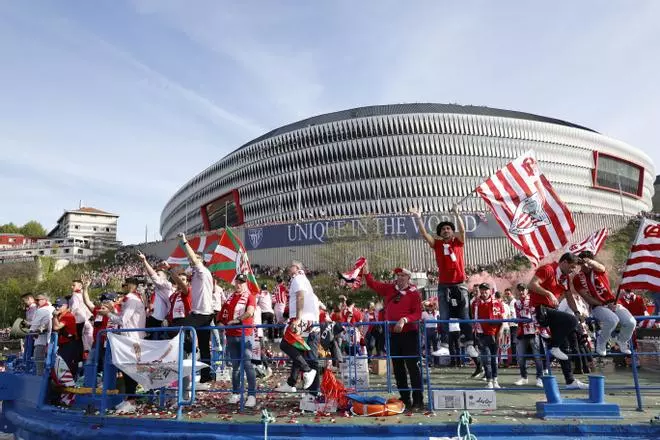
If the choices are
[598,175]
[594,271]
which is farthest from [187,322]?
[598,175]

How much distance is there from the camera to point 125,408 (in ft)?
24.3

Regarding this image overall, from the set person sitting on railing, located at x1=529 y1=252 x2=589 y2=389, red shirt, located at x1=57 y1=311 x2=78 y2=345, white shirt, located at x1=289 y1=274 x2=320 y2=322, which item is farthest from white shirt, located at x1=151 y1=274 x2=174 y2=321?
person sitting on railing, located at x1=529 y1=252 x2=589 y2=389

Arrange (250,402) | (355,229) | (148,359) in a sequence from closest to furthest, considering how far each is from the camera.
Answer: (148,359), (250,402), (355,229)

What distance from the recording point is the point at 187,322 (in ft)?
28.1

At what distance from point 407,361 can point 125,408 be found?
13.6 feet

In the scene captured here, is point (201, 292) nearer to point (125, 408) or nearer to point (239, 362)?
point (239, 362)

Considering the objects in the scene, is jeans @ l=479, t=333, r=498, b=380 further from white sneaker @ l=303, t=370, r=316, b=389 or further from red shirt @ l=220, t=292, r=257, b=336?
red shirt @ l=220, t=292, r=257, b=336

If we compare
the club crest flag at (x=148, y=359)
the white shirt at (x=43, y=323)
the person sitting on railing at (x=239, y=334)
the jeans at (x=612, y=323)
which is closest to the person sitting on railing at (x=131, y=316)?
the club crest flag at (x=148, y=359)

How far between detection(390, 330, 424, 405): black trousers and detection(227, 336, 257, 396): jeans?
84.1 inches

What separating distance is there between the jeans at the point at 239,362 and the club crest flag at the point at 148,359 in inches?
34.5

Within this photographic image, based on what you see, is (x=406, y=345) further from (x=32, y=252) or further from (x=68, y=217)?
(x=68, y=217)

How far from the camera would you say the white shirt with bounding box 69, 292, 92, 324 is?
33.4 feet

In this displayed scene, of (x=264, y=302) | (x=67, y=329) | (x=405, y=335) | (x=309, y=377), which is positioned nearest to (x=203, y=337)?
(x=309, y=377)

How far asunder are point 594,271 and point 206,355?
655 centimetres
